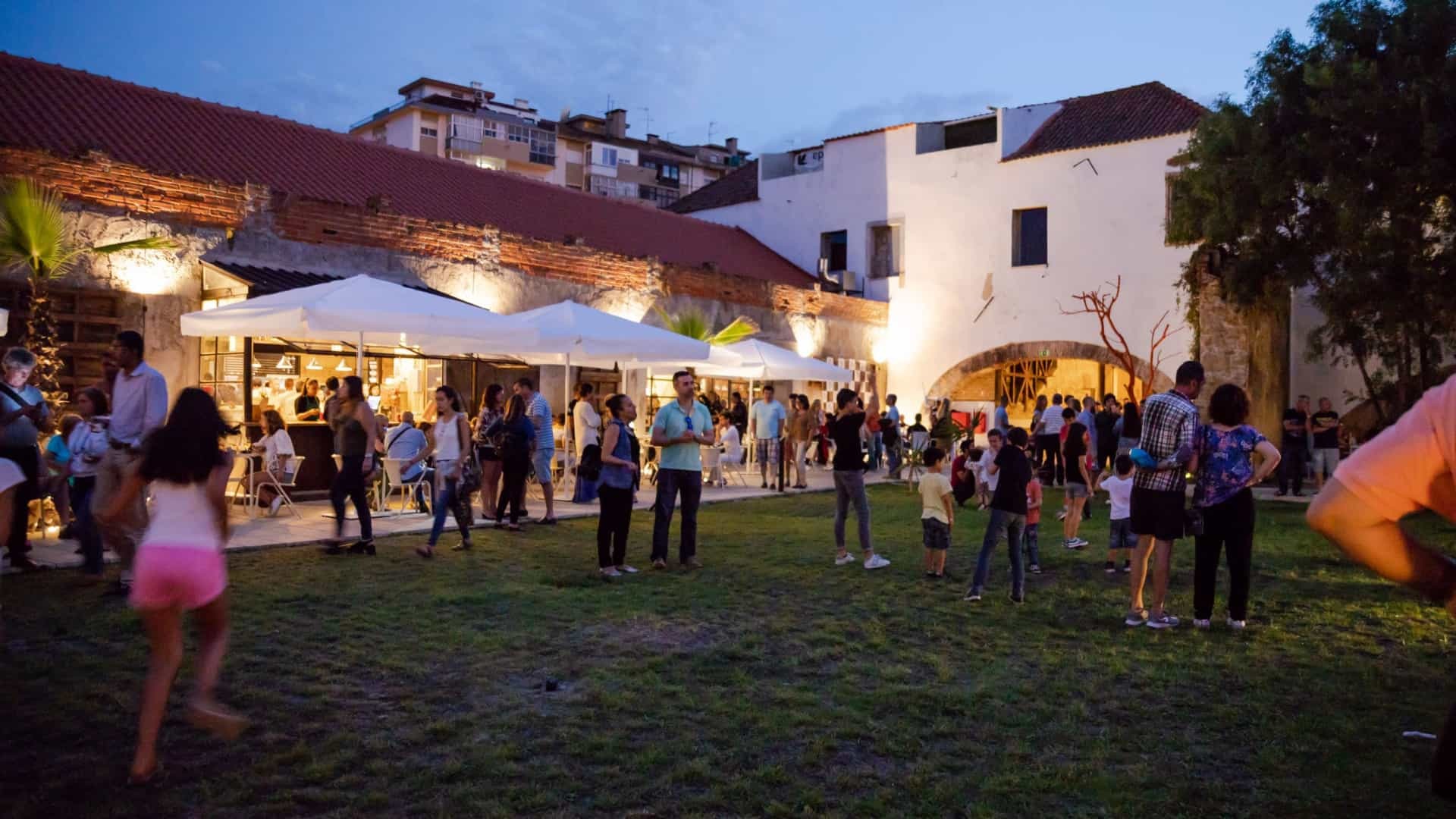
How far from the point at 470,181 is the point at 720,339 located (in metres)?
6.14

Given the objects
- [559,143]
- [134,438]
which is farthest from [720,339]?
[559,143]

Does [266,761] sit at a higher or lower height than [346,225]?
lower

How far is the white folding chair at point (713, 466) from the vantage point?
1590 cm

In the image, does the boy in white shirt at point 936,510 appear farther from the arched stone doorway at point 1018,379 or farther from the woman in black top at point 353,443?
the arched stone doorway at point 1018,379

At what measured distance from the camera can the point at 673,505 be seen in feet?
27.1

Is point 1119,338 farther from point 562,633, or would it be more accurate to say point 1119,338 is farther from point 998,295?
point 562,633

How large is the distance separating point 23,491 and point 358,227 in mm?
8627

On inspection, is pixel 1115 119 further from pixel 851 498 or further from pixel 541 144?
pixel 541 144

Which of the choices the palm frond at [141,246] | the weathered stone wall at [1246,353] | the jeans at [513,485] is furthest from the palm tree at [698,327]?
the palm frond at [141,246]

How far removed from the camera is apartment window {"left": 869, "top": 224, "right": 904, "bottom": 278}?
2667 centimetres

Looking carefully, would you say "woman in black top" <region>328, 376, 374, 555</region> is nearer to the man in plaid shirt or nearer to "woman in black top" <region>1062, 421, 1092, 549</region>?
the man in plaid shirt

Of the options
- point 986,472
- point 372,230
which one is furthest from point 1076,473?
point 372,230

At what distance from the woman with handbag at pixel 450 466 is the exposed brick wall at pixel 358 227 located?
602 centimetres

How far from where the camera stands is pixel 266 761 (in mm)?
3770
